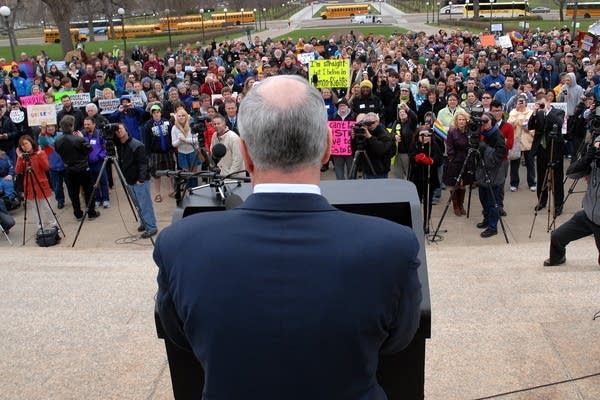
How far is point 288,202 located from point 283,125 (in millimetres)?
194

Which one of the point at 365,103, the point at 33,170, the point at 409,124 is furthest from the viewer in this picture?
the point at 365,103

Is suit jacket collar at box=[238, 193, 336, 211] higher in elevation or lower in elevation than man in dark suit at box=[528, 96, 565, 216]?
higher

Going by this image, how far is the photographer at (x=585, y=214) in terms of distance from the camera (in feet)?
17.9

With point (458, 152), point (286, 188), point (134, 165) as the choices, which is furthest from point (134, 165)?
point (286, 188)

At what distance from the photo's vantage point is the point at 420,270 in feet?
7.59

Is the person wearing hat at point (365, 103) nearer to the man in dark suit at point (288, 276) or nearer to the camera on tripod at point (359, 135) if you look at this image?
the camera on tripod at point (359, 135)

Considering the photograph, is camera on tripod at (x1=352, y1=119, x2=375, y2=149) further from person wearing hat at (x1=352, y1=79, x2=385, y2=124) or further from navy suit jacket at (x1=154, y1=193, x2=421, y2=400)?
navy suit jacket at (x1=154, y1=193, x2=421, y2=400)

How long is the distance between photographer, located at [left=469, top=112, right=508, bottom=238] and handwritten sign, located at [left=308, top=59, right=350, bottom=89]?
5310mm

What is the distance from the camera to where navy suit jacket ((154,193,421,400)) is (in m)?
1.50

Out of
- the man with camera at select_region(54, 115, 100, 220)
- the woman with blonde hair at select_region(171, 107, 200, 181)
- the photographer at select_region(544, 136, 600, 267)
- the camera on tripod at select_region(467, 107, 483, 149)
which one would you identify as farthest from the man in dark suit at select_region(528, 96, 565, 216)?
the man with camera at select_region(54, 115, 100, 220)

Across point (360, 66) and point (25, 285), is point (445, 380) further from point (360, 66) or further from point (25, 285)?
point (360, 66)

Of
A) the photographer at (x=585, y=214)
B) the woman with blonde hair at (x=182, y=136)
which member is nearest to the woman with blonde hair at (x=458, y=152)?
the photographer at (x=585, y=214)

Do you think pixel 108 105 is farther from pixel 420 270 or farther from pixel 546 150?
pixel 420 270

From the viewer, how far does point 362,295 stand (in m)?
1.51
